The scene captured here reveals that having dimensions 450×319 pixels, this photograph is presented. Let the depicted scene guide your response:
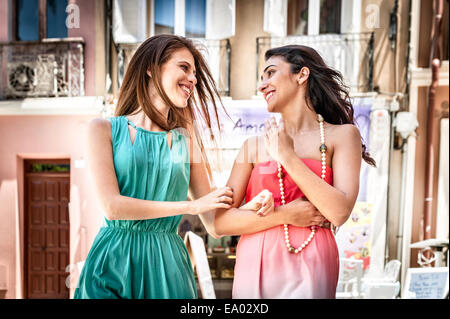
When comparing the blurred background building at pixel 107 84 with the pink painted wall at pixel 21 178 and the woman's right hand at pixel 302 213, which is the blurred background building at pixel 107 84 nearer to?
the pink painted wall at pixel 21 178

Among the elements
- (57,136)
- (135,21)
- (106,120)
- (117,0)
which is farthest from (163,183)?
(117,0)

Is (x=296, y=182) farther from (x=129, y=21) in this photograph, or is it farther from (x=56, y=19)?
(x=56, y=19)

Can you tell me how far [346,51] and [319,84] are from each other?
234 millimetres

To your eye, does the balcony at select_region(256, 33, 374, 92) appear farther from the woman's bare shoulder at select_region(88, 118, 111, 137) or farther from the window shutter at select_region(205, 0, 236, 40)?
the woman's bare shoulder at select_region(88, 118, 111, 137)

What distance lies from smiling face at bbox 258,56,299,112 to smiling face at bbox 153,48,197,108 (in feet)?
0.64

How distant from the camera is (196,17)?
1.12 meters

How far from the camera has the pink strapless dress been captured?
37.3 inches

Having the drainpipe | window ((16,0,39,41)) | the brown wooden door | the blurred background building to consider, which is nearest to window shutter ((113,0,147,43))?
the blurred background building

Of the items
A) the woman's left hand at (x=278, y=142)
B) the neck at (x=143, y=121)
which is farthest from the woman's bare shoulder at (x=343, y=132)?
the neck at (x=143, y=121)

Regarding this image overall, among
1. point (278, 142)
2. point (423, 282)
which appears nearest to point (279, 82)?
point (278, 142)

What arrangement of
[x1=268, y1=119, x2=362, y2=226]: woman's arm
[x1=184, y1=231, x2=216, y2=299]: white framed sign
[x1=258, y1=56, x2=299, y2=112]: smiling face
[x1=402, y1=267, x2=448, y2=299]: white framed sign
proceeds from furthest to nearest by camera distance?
[x1=402, y1=267, x2=448, y2=299]: white framed sign
[x1=184, y1=231, x2=216, y2=299]: white framed sign
[x1=258, y1=56, x2=299, y2=112]: smiling face
[x1=268, y1=119, x2=362, y2=226]: woman's arm

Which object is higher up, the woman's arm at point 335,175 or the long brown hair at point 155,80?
the long brown hair at point 155,80

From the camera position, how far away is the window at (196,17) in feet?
3.57

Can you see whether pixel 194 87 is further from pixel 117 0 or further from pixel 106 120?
pixel 117 0
